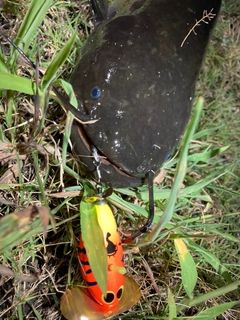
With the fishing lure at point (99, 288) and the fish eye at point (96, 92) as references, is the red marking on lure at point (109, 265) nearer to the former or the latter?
the fishing lure at point (99, 288)

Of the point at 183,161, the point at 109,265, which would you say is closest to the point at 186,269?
the point at 109,265

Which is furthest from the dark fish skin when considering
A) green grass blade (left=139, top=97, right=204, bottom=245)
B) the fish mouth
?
green grass blade (left=139, top=97, right=204, bottom=245)

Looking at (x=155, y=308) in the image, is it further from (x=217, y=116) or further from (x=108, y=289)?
(x=217, y=116)

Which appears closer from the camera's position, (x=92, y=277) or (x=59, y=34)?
(x=92, y=277)

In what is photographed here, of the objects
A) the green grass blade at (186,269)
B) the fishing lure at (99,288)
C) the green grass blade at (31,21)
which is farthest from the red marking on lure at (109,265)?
the green grass blade at (31,21)

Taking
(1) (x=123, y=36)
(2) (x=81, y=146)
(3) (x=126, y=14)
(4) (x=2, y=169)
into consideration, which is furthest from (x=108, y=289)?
(3) (x=126, y=14)

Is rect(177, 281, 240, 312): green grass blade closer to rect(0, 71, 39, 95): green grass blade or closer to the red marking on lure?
the red marking on lure
